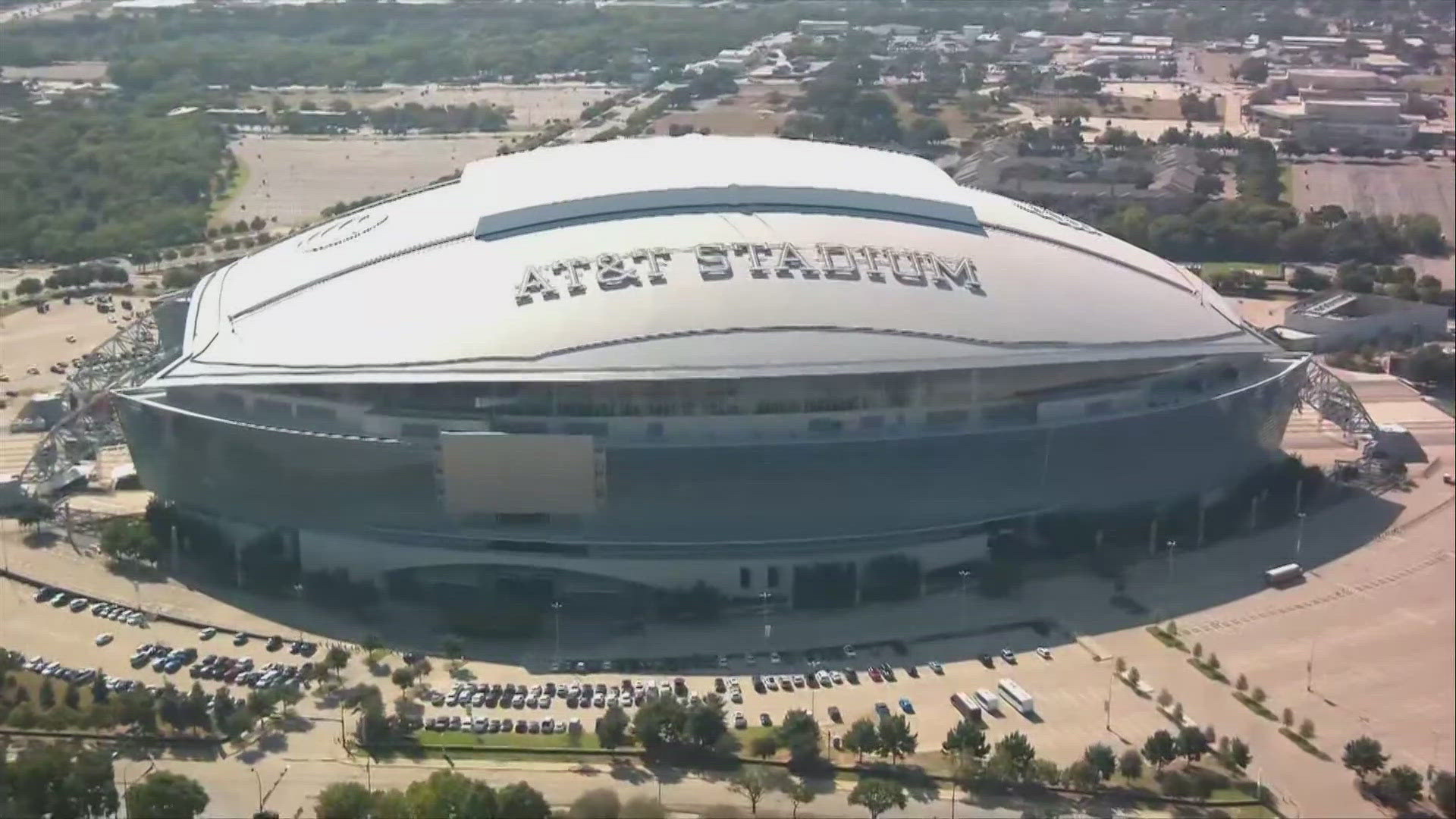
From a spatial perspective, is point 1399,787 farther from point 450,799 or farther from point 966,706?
point 450,799

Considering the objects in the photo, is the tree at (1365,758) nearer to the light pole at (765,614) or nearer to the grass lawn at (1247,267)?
the light pole at (765,614)

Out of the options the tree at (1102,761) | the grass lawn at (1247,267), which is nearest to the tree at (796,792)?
the tree at (1102,761)

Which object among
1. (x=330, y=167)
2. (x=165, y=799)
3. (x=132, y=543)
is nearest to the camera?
(x=165, y=799)

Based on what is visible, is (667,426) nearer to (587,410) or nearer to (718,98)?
(587,410)

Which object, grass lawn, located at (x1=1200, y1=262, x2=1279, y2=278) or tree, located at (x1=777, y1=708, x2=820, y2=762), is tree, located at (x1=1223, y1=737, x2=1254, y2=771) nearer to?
tree, located at (x1=777, y1=708, x2=820, y2=762)

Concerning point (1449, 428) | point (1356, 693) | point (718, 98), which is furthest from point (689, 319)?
point (718, 98)

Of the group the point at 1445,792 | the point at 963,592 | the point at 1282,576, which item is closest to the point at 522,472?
the point at 963,592
